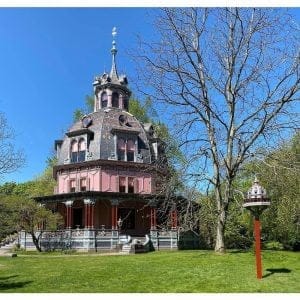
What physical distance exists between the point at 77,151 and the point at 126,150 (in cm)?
392

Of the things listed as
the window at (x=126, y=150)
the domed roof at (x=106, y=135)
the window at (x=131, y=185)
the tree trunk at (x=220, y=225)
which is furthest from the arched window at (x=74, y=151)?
the tree trunk at (x=220, y=225)

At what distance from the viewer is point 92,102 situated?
52.7 meters

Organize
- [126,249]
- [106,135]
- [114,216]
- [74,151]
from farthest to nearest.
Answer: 1. [74,151]
2. [106,135]
3. [114,216]
4. [126,249]

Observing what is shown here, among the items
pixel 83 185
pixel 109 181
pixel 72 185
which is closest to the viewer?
pixel 109 181

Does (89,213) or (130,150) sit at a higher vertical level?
(130,150)

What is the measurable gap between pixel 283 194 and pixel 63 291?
61.7 feet

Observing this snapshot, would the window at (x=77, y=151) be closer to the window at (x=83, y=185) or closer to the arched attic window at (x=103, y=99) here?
the window at (x=83, y=185)

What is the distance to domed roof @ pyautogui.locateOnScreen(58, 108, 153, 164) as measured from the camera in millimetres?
39375

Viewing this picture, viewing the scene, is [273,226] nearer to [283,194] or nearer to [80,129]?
[283,194]

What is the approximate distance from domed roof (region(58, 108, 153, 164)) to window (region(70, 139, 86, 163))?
0.25 meters

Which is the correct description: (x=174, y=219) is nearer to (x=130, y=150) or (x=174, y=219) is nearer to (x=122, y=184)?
(x=122, y=184)

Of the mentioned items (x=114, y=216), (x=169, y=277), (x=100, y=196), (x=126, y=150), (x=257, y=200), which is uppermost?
(x=126, y=150)

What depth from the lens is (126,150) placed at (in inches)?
1566

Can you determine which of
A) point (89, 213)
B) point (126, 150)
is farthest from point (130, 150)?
point (89, 213)
